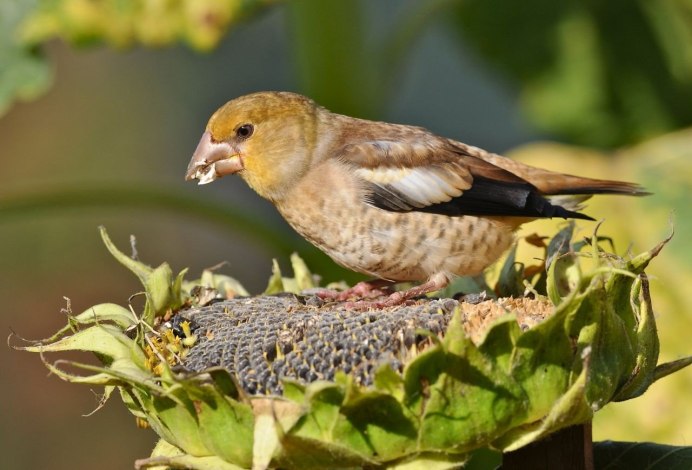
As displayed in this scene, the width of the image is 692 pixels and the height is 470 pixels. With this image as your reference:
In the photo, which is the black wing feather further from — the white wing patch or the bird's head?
the bird's head

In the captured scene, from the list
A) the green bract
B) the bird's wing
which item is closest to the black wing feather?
the bird's wing

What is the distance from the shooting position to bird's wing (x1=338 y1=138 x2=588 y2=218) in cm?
384

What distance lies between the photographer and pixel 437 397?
8.13 feet

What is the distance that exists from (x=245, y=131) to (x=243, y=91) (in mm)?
6229

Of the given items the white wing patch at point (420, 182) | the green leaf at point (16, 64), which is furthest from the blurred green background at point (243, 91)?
the white wing patch at point (420, 182)

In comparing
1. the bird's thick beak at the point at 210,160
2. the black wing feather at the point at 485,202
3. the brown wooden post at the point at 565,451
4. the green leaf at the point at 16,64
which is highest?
the green leaf at the point at 16,64

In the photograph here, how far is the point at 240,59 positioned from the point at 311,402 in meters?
8.18

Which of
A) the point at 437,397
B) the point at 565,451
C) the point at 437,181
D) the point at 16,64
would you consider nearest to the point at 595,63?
the point at 437,181

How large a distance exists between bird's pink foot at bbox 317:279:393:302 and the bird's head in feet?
1.59

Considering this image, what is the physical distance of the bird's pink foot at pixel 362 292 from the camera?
3.34 m

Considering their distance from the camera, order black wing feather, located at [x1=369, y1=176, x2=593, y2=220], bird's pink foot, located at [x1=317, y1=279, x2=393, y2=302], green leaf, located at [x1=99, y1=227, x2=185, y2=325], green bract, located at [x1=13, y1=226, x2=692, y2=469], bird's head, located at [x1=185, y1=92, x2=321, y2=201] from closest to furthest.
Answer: green bract, located at [x1=13, y1=226, x2=692, y2=469] → green leaf, located at [x1=99, y1=227, x2=185, y2=325] → bird's pink foot, located at [x1=317, y1=279, x2=393, y2=302] → black wing feather, located at [x1=369, y1=176, x2=593, y2=220] → bird's head, located at [x1=185, y1=92, x2=321, y2=201]

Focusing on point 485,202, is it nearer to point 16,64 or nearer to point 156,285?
point 156,285

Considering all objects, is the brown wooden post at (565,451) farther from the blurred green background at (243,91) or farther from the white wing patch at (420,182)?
the white wing patch at (420,182)

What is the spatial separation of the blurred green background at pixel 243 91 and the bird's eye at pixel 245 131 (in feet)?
2.23
